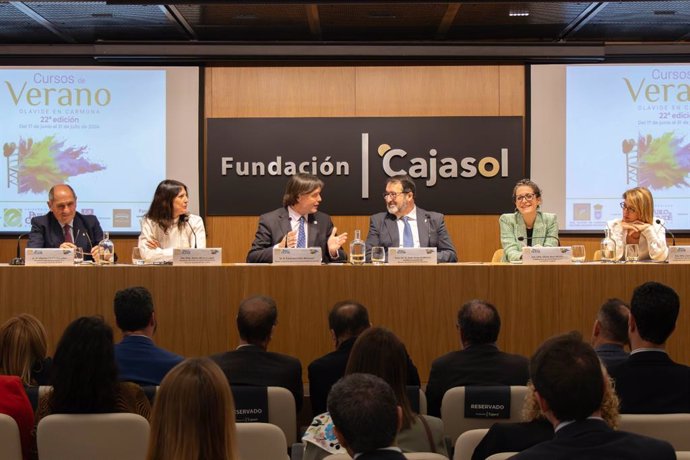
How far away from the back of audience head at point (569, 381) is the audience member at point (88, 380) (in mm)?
1391

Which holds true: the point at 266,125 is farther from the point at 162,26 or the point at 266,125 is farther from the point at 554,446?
the point at 554,446

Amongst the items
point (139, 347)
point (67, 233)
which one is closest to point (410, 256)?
point (139, 347)

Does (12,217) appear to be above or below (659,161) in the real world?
below

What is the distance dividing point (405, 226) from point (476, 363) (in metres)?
2.87

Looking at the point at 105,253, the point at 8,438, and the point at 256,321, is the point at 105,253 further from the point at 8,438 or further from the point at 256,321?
the point at 8,438

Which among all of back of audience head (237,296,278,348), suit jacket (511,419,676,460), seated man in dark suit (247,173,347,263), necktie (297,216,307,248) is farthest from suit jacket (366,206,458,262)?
suit jacket (511,419,676,460)

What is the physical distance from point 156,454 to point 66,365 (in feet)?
3.01

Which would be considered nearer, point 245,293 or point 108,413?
point 108,413

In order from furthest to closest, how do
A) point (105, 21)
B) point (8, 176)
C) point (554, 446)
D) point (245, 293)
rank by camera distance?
point (8, 176)
point (105, 21)
point (245, 293)
point (554, 446)

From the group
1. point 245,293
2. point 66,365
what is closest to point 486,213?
point 245,293

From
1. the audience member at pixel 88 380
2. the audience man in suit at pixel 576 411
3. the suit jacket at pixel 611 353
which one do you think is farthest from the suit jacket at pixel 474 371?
the audience man in suit at pixel 576 411

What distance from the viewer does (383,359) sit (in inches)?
115

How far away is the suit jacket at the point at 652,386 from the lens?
9.64 ft

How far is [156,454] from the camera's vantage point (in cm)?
209
